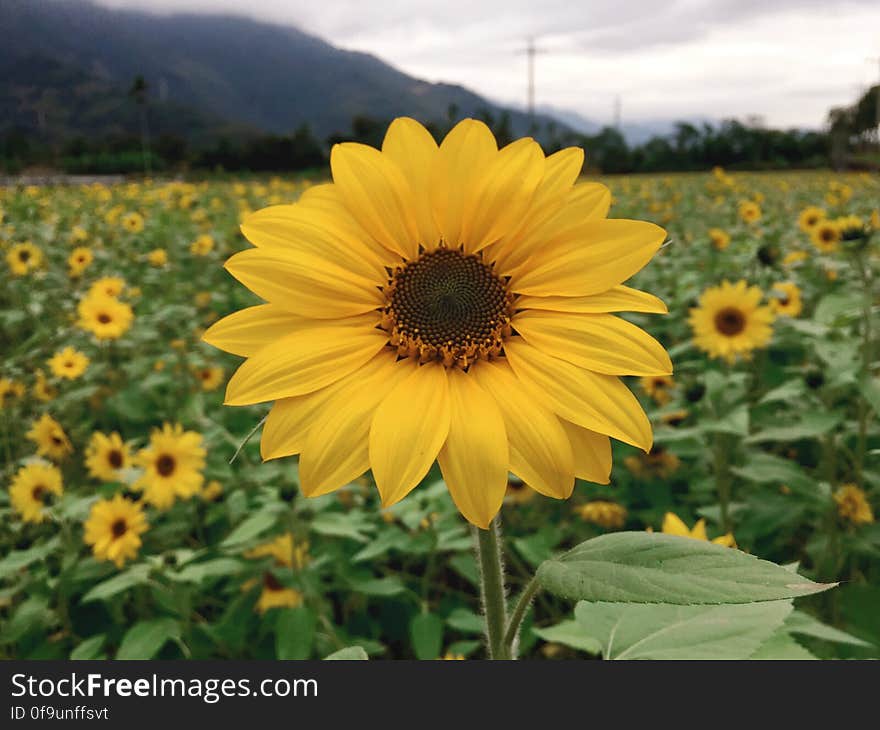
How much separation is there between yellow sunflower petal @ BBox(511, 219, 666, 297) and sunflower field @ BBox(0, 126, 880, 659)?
0.03 meters

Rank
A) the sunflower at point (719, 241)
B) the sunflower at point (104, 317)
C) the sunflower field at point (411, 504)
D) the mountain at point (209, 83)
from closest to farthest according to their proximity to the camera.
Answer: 1. the sunflower field at point (411, 504)
2. the sunflower at point (104, 317)
3. the sunflower at point (719, 241)
4. the mountain at point (209, 83)

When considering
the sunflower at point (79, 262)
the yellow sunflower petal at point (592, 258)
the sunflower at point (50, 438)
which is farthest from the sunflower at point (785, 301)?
the sunflower at point (79, 262)

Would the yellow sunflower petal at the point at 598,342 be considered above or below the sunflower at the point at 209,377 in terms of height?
above

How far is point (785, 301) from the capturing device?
10.6 feet

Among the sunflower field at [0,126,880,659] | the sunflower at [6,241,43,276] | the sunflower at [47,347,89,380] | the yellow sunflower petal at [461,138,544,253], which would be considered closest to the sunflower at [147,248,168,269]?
the sunflower at [6,241,43,276]

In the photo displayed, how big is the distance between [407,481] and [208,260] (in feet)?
16.4

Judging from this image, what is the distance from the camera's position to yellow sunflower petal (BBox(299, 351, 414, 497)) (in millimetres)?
714

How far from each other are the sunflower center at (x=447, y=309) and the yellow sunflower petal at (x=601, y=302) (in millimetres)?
47

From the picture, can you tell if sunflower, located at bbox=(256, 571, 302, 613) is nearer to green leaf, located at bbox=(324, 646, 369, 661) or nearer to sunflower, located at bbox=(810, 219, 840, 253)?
Answer: green leaf, located at bbox=(324, 646, 369, 661)

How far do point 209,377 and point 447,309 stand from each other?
2.79 m

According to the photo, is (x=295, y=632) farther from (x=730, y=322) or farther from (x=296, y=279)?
(x=730, y=322)

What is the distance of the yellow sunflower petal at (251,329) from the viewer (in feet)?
2.57

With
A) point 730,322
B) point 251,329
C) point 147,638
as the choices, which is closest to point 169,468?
point 147,638

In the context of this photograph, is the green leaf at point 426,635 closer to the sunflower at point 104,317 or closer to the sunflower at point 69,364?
the sunflower at point 69,364
